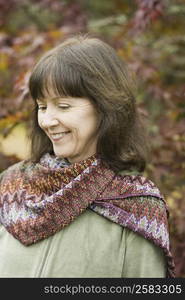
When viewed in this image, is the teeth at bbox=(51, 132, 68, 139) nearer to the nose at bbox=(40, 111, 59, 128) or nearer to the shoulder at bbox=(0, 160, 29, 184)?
the nose at bbox=(40, 111, 59, 128)

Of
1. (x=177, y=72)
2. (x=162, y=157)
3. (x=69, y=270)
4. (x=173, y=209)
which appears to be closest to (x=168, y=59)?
(x=177, y=72)

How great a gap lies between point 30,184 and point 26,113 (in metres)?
0.68

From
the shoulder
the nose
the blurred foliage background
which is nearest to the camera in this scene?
the nose

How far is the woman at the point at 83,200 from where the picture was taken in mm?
1719

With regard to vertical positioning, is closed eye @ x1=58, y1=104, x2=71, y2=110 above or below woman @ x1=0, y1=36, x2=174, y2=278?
above

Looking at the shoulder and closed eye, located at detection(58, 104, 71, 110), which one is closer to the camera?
closed eye, located at detection(58, 104, 71, 110)

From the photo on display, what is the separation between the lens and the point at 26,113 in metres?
2.46

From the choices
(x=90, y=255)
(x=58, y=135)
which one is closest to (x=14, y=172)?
(x=58, y=135)

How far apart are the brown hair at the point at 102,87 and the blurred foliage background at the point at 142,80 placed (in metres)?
0.40

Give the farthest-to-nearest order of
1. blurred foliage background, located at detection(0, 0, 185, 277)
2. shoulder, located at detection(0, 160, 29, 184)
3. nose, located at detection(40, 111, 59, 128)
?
blurred foliage background, located at detection(0, 0, 185, 277) < shoulder, located at detection(0, 160, 29, 184) < nose, located at detection(40, 111, 59, 128)

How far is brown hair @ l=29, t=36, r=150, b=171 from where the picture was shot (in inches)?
67.2

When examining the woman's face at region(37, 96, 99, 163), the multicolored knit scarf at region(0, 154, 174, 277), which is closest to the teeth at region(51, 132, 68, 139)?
the woman's face at region(37, 96, 99, 163)

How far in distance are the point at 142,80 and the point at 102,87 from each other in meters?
1.13

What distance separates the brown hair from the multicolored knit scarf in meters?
0.10
